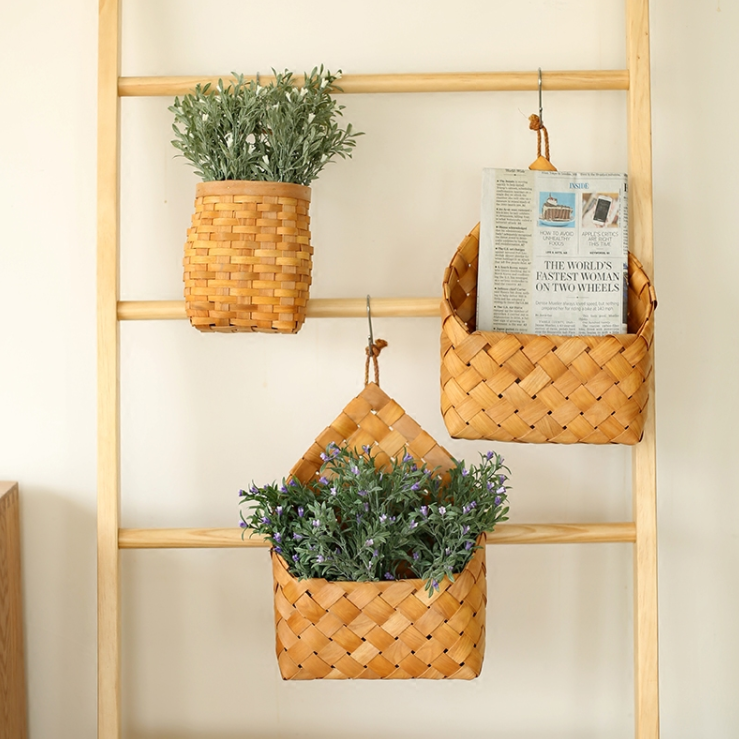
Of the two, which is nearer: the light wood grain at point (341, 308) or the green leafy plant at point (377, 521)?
the green leafy plant at point (377, 521)

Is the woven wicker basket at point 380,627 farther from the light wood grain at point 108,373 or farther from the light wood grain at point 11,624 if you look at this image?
the light wood grain at point 11,624

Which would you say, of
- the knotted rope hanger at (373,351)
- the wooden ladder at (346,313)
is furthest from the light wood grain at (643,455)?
the knotted rope hanger at (373,351)

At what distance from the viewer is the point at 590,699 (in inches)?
38.9

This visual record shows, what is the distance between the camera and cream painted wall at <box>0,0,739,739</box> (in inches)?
36.8

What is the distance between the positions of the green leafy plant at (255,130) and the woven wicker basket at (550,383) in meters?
0.21

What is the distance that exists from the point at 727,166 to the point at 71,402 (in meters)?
0.84

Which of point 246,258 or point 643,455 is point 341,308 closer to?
point 246,258

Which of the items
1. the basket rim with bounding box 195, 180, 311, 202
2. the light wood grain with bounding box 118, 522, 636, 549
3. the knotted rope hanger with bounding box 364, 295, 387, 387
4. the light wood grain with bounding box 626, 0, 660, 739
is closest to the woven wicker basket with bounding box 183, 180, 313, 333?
the basket rim with bounding box 195, 180, 311, 202

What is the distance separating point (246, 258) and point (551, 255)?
1.06 ft

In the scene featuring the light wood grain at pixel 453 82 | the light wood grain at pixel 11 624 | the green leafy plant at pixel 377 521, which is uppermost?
the light wood grain at pixel 453 82

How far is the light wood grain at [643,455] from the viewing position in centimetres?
89

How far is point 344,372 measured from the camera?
962mm

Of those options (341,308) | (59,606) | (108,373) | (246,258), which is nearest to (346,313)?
(341,308)

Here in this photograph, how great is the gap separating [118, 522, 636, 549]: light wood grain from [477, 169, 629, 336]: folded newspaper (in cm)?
23
